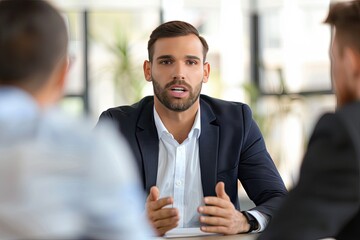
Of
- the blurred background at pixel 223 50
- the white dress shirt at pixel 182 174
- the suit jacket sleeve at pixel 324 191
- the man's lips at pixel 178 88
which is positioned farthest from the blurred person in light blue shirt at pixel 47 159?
the blurred background at pixel 223 50

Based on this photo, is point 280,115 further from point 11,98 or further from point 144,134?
point 11,98

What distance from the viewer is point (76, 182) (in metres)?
1.25

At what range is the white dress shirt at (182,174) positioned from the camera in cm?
309

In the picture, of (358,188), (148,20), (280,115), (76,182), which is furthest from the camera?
(148,20)

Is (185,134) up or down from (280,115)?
down

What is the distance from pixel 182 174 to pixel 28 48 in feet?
6.15

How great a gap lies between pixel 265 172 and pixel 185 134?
0.37 meters

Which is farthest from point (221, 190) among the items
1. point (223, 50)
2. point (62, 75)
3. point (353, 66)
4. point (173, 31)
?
point (223, 50)

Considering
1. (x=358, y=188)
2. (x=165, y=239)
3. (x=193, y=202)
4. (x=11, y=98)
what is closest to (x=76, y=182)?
(x=11, y=98)

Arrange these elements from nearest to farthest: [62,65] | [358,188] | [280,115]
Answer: [62,65] → [358,188] → [280,115]

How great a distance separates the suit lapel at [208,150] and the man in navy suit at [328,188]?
1412 millimetres

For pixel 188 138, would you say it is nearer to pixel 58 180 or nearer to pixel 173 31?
pixel 173 31

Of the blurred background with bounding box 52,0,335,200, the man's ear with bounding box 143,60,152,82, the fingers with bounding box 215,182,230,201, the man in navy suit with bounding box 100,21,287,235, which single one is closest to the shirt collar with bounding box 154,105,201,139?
the man in navy suit with bounding box 100,21,287,235

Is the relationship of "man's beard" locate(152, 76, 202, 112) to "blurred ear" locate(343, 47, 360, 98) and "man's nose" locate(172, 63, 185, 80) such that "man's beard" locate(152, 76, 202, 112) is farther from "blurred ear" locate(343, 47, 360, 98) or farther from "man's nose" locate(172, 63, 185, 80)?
"blurred ear" locate(343, 47, 360, 98)
